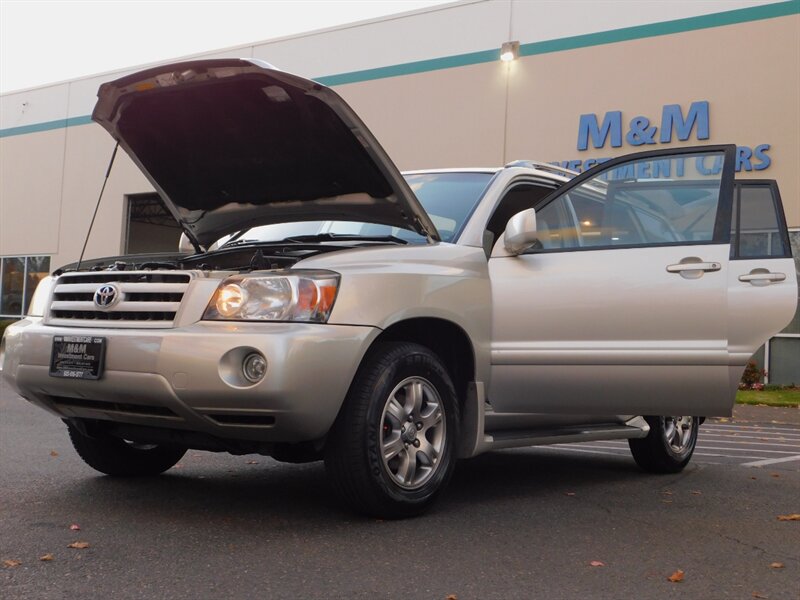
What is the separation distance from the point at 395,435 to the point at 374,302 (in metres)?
0.62

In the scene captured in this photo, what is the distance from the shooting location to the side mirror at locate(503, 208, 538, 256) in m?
4.61

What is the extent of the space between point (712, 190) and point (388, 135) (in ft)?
55.2

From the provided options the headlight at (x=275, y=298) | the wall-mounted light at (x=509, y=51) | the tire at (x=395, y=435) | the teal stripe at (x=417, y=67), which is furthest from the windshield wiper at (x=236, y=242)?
the teal stripe at (x=417, y=67)

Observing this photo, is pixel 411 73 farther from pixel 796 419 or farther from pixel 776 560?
pixel 776 560

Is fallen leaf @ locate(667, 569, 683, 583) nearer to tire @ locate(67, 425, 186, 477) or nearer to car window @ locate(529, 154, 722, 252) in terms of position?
car window @ locate(529, 154, 722, 252)

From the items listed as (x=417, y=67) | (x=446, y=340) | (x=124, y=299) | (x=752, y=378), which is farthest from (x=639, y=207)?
(x=417, y=67)

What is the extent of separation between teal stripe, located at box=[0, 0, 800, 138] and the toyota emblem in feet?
46.3

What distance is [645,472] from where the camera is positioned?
648 centimetres

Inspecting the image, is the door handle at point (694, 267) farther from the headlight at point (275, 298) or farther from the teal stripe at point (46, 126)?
the teal stripe at point (46, 126)

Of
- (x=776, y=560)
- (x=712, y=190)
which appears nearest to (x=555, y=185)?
(x=712, y=190)

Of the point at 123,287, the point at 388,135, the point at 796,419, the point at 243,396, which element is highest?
the point at 388,135

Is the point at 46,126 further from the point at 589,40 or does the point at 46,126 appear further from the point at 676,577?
the point at 676,577

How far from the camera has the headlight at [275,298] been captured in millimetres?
3914

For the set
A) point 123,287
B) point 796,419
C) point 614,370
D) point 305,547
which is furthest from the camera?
point 796,419
